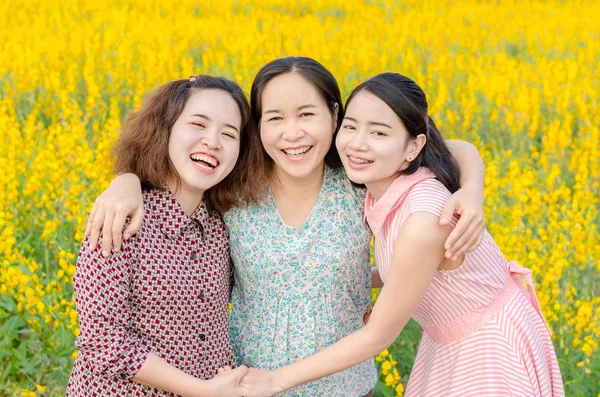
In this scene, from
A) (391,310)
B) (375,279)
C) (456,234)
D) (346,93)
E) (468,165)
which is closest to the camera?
(456,234)

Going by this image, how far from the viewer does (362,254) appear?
7.95 ft

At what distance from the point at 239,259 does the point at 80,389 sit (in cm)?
61

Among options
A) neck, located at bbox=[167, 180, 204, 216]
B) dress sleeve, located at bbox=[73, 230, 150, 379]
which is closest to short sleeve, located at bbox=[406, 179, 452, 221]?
neck, located at bbox=[167, 180, 204, 216]

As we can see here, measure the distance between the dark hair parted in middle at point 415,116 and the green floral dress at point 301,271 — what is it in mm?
293

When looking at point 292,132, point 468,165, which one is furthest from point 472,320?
point 292,132

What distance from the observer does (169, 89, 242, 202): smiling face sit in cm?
224

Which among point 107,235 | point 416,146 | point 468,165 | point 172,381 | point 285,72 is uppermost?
Result: point 285,72

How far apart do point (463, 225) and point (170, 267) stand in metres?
0.84

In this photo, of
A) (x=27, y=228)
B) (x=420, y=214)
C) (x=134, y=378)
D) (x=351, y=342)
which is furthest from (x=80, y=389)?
(x=27, y=228)

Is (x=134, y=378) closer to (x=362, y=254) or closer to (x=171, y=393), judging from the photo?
(x=171, y=393)

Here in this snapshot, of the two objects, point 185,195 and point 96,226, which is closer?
point 96,226

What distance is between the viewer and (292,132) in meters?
2.25

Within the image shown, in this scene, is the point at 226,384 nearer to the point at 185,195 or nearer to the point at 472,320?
the point at 185,195

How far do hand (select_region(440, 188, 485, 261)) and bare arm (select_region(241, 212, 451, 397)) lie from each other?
43 mm
